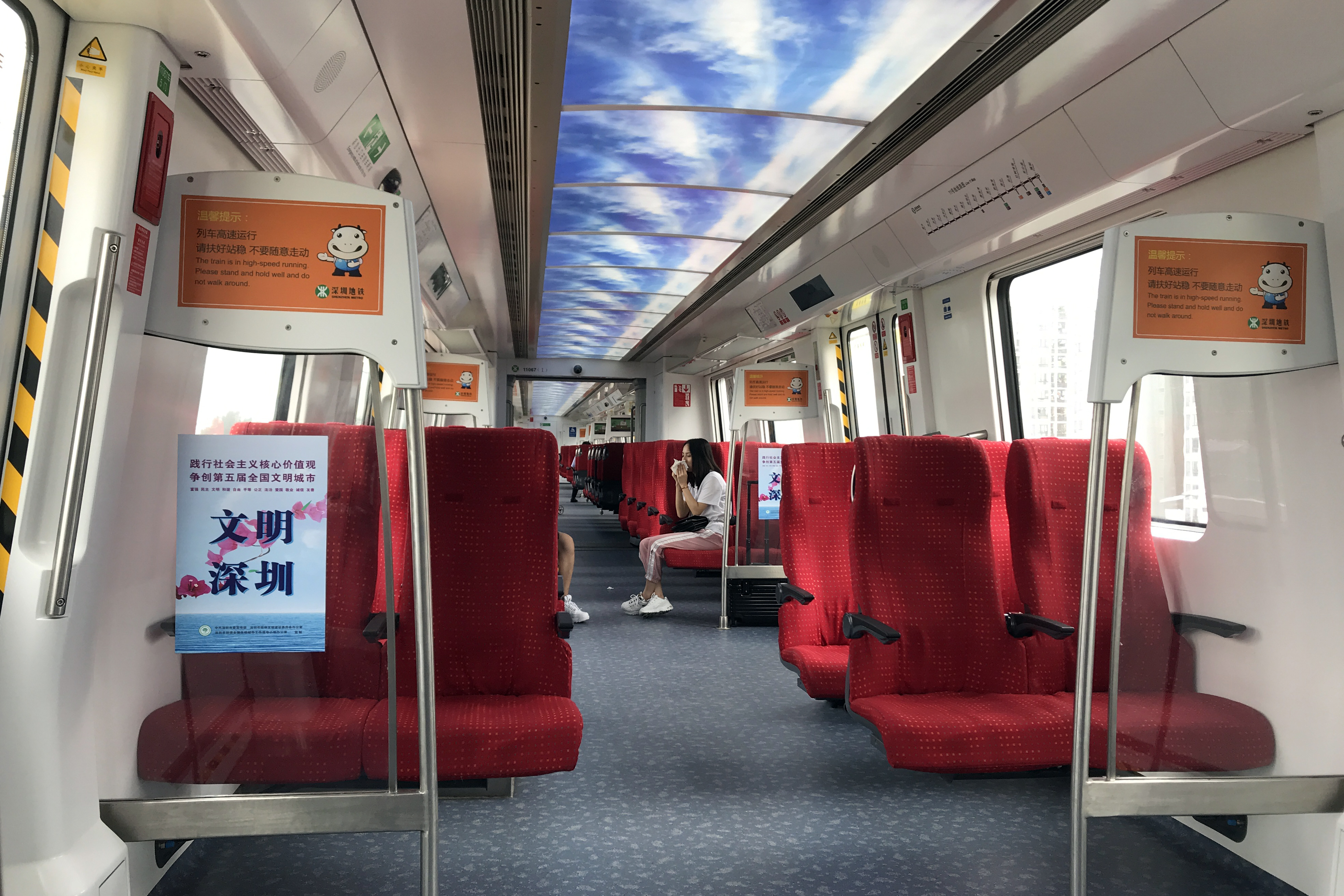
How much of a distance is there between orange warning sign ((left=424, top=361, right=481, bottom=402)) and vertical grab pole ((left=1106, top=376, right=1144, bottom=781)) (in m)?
6.28

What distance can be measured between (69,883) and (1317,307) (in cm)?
371

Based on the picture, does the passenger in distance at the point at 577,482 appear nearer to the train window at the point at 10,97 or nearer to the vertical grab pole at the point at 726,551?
the vertical grab pole at the point at 726,551

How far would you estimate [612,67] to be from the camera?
4.40m

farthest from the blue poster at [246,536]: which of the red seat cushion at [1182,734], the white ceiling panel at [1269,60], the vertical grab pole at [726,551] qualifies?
the vertical grab pole at [726,551]

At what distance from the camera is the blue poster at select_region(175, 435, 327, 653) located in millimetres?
2250

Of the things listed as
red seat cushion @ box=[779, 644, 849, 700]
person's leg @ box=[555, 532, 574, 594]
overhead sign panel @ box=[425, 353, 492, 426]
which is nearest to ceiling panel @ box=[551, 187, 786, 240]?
overhead sign panel @ box=[425, 353, 492, 426]

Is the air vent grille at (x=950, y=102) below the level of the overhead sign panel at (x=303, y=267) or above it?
above

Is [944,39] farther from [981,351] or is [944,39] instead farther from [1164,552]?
[981,351]

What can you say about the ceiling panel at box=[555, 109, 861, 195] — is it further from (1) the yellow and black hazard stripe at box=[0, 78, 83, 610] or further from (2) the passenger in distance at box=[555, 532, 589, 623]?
(1) the yellow and black hazard stripe at box=[0, 78, 83, 610]

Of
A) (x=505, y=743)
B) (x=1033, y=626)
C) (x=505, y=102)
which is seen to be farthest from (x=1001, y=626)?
(x=505, y=102)

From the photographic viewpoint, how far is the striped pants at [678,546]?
787cm

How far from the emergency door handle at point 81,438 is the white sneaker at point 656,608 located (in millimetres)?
5702

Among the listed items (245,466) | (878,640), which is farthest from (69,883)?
(878,640)

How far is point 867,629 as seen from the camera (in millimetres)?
3492
